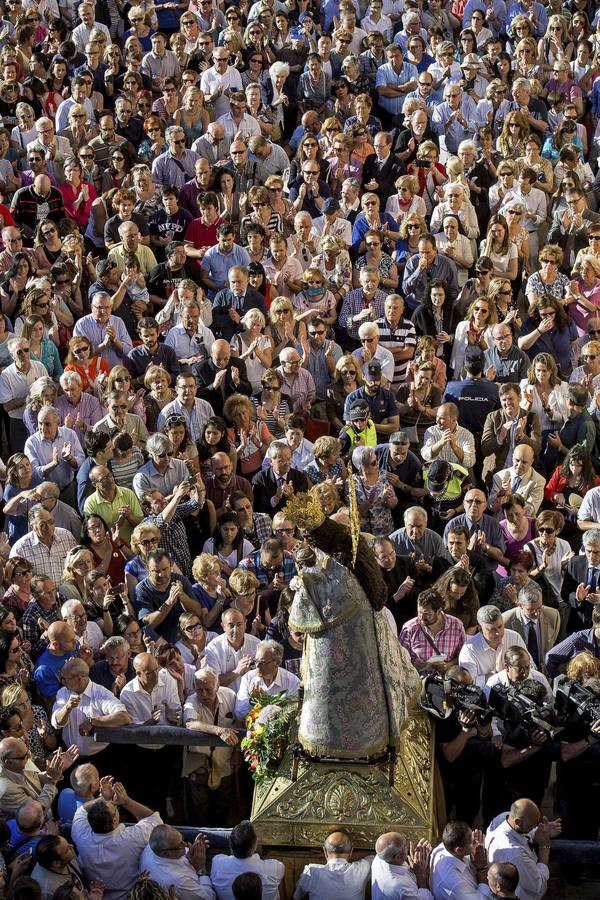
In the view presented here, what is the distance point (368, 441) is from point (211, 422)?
1.63m

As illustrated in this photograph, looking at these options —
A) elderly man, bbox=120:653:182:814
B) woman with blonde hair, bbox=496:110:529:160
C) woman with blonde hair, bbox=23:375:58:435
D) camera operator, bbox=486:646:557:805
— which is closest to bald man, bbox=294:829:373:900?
camera operator, bbox=486:646:557:805

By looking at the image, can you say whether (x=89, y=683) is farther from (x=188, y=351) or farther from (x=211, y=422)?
(x=188, y=351)

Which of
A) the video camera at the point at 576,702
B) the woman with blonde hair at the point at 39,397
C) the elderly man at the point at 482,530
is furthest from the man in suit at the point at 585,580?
the woman with blonde hair at the point at 39,397

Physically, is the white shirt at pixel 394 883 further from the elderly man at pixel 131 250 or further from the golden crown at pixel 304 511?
the elderly man at pixel 131 250

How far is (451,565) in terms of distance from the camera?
15836 mm

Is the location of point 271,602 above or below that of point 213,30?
below

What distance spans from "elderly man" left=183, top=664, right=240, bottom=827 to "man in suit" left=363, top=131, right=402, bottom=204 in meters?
9.14

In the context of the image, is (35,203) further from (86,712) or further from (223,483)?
(86,712)

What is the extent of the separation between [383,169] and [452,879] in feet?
38.1

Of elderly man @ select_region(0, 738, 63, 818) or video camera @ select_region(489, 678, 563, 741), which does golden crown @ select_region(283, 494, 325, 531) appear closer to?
video camera @ select_region(489, 678, 563, 741)

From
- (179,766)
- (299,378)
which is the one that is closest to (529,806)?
(179,766)

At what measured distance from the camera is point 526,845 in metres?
12.3

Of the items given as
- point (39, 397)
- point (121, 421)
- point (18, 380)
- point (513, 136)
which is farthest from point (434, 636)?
point (513, 136)

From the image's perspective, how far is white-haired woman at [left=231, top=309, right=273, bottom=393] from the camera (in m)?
18.4
